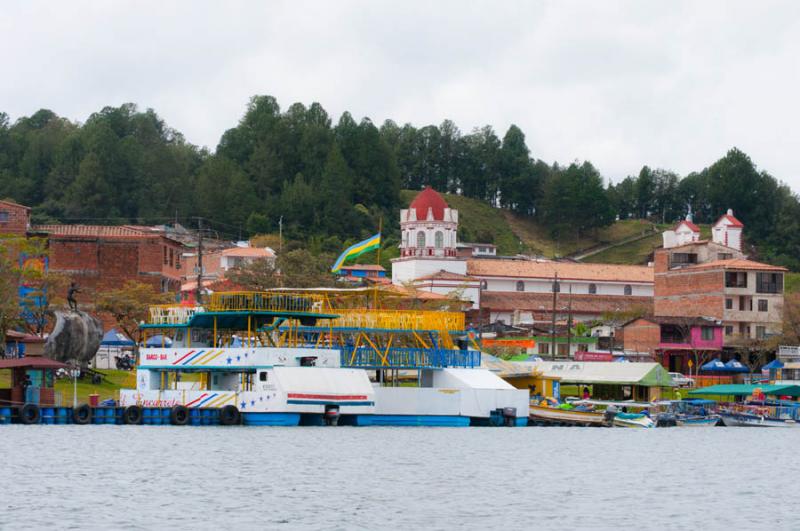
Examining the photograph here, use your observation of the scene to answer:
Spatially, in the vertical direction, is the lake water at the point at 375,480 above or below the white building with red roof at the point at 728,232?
below

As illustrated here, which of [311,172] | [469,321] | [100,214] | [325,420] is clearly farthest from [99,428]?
[311,172]

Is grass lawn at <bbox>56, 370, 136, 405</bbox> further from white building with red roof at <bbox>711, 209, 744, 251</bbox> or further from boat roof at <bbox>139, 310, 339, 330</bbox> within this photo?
white building with red roof at <bbox>711, 209, 744, 251</bbox>

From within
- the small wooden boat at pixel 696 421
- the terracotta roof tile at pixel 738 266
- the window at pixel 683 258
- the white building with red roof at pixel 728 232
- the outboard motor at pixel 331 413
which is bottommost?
the small wooden boat at pixel 696 421

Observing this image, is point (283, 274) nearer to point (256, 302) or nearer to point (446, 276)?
point (256, 302)

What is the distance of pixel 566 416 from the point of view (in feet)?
242

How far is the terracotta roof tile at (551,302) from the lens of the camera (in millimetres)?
150750

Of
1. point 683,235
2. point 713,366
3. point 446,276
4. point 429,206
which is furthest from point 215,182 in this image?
point 713,366

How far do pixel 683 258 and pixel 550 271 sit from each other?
25.8m

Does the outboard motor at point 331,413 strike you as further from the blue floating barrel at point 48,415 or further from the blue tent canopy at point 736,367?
the blue tent canopy at point 736,367

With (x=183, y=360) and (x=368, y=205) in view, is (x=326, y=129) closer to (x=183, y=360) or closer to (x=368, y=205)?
(x=368, y=205)

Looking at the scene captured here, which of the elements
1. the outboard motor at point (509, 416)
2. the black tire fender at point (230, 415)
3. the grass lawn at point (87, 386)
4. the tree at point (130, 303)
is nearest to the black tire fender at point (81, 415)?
the grass lawn at point (87, 386)

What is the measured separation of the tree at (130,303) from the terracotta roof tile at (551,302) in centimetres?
6120

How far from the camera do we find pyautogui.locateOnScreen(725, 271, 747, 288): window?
124 metres

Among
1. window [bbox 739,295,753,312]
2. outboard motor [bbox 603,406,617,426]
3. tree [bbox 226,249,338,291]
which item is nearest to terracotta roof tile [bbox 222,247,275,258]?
tree [bbox 226,249,338,291]
